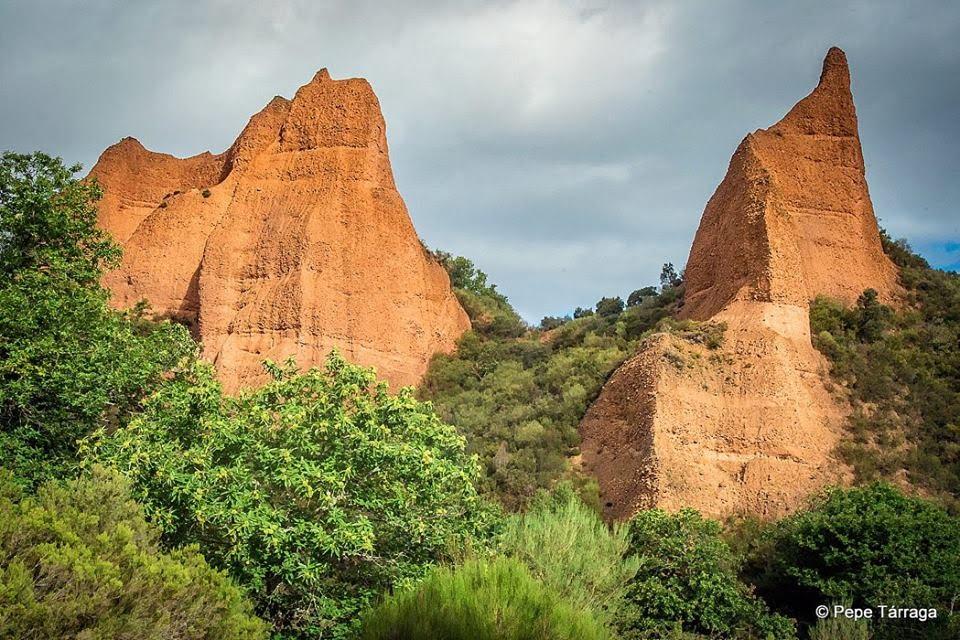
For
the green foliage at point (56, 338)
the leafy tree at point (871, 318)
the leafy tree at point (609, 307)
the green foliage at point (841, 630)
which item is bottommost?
the green foliage at point (841, 630)

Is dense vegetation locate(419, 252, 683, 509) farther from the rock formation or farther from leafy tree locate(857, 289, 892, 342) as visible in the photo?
leafy tree locate(857, 289, 892, 342)

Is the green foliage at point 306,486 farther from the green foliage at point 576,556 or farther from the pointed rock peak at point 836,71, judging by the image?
the pointed rock peak at point 836,71

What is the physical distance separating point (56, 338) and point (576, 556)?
32.1ft

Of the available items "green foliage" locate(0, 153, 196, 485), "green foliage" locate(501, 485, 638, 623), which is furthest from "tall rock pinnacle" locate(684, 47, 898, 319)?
"green foliage" locate(0, 153, 196, 485)

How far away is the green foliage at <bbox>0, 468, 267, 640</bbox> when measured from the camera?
326 inches

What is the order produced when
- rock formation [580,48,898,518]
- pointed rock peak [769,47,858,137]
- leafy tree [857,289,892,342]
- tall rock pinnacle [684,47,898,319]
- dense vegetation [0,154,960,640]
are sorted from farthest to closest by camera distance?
1. pointed rock peak [769,47,858,137]
2. leafy tree [857,289,892,342]
3. tall rock pinnacle [684,47,898,319]
4. rock formation [580,48,898,518]
5. dense vegetation [0,154,960,640]

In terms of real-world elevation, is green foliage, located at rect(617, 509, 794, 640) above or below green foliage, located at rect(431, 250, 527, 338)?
below

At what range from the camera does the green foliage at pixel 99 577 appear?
8289mm

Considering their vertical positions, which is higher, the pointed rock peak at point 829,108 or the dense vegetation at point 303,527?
the pointed rock peak at point 829,108

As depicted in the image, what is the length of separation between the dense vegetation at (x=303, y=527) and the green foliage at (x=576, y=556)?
61 mm

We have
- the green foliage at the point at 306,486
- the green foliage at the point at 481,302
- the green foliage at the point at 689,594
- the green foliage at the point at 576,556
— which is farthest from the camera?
the green foliage at the point at 481,302

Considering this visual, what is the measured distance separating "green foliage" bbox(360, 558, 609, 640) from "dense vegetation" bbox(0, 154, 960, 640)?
26 mm

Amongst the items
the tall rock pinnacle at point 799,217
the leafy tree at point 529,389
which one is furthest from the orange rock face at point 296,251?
the tall rock pinnacle at point 799,217

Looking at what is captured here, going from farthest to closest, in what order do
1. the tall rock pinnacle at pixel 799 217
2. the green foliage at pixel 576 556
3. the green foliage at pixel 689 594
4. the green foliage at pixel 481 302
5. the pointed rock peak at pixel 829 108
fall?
1. the green foliage at pixel 481 302
2. the pointed rock peak at pixel 829 108
3. the tall rock pinnacle at pixel 799 217
4. the green foliage at pixel 689 594
5. the green foliage at pixel 576 556
